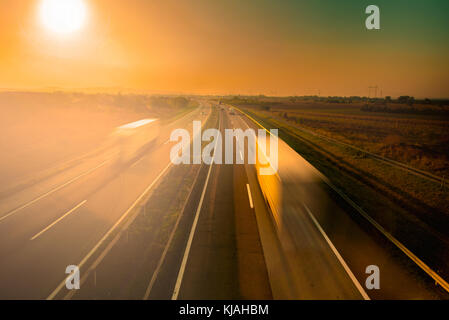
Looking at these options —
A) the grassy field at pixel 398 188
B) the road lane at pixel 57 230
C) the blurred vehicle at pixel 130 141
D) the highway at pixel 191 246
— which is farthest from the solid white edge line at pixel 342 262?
the blurred vehicle at pixel 130 141

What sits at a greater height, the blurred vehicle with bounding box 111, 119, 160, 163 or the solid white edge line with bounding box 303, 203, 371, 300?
the blurred vehicle with bounding box 111, 119, 160, 163

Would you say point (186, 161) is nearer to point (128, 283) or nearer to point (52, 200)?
point (52, 200)

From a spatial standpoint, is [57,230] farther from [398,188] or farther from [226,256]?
[398,188]

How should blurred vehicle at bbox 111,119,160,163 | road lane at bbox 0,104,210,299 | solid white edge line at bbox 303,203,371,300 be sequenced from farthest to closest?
blurred vehicle at bbox 111,119,160,163
road lane at bbox 0,104,210,299
solid white edge line at bbox 303,203,371,300

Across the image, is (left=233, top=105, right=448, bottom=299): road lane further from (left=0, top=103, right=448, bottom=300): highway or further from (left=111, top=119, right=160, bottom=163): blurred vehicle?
(left=111, top=119, right=160, bottom=163): blurred vehicle

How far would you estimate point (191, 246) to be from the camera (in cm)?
883

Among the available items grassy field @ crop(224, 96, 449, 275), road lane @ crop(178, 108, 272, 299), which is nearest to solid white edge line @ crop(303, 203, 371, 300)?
road lane @ crop(178, 108, 272, 299)

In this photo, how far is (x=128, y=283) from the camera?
23.2 feet

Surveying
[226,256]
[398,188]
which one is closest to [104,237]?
[226,256]

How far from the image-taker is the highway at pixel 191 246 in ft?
22.6

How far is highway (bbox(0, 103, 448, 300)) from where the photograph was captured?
271 inches

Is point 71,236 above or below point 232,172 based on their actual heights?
below
